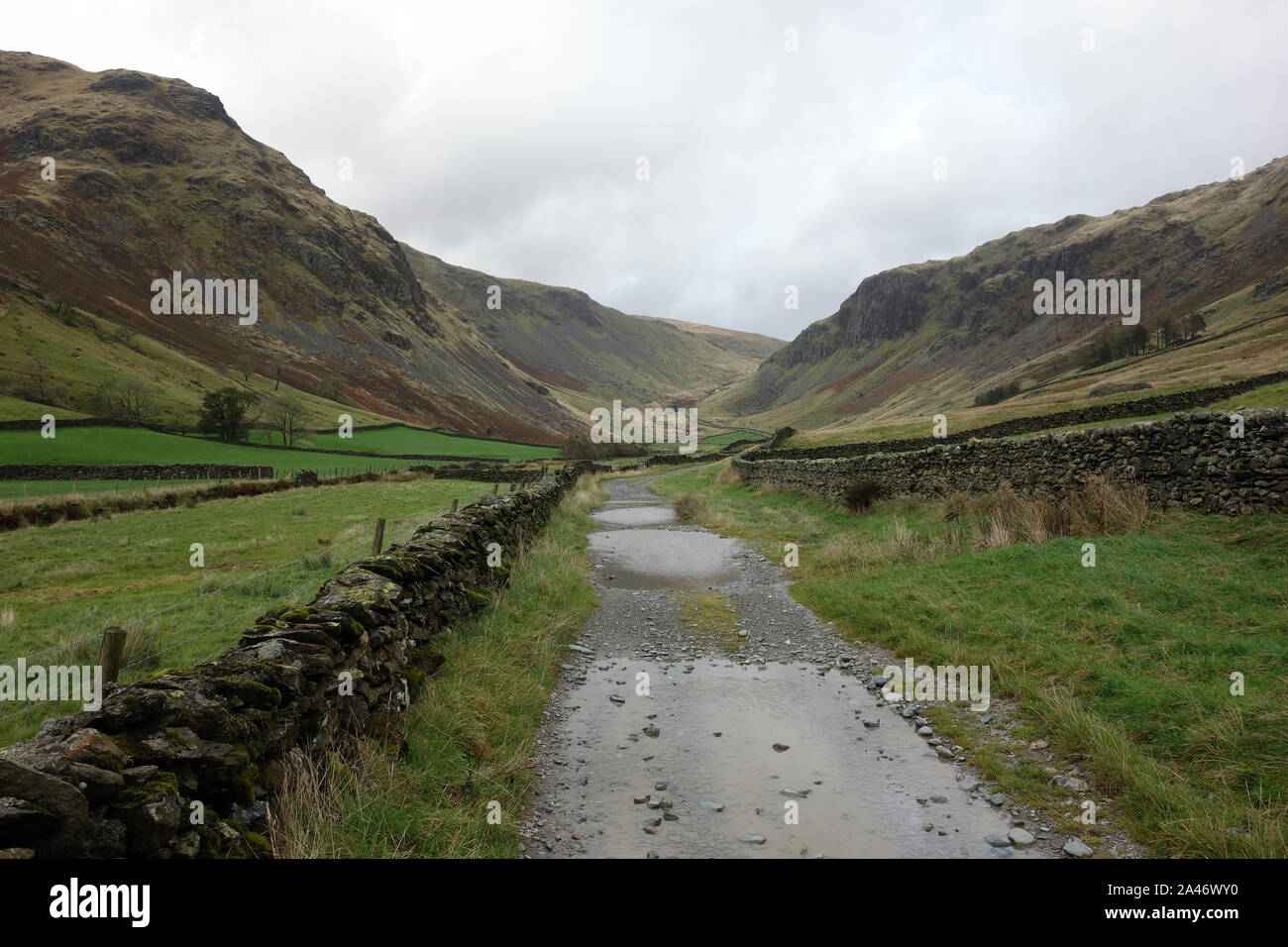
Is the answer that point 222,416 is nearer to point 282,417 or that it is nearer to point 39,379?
point 282,417

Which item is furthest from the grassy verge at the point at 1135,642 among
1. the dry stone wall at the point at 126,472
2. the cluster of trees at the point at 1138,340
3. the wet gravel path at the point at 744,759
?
the cluster of trees at the point at 1138,340

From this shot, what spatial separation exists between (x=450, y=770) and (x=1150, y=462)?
49.3 ft

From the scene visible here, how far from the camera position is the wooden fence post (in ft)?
17.8

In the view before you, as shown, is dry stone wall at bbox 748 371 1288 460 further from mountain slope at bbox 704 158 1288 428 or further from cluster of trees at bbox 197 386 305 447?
cluster of trees at bbox 197 386 305 447

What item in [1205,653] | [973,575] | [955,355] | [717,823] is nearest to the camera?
[717,823]

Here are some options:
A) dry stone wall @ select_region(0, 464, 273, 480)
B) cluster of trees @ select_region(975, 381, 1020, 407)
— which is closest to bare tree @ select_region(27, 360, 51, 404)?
dry stone wall @ select_region(0, 464, 273, 480)

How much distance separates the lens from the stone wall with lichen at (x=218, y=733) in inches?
122

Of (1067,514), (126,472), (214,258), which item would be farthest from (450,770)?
(214,258)

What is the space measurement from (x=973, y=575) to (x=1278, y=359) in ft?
222

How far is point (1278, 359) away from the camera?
55.5 meters

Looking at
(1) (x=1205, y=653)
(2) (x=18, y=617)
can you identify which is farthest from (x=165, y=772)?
(2) (x=18, y=617)

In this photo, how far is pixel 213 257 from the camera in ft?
492

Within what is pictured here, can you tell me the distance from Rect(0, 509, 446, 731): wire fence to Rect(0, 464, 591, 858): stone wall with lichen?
1799 millimetres
